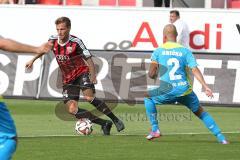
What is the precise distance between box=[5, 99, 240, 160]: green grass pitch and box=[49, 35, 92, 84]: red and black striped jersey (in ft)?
3.76

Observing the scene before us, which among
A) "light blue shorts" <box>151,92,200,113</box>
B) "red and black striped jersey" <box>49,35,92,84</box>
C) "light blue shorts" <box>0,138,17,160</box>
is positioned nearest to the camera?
"light blue shorts" <box>0,138,17,160</box>

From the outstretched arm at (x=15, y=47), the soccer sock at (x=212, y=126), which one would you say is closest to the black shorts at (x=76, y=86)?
the soccer sock at (x=212, y=126)

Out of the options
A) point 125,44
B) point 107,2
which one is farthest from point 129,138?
point 107,2

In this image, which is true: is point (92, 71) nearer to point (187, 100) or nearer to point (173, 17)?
point (187, 100)

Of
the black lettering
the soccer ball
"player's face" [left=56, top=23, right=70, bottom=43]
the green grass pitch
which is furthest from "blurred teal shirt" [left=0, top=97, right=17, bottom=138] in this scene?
the black lettering

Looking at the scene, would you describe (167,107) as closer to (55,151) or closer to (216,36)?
(216,36)

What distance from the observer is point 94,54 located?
72.7ft

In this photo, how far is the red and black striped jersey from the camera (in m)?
14.9

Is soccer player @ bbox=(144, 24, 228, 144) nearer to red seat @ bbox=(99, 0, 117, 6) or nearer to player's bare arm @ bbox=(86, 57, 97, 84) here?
player's bare arm @ bbox=(86, 57, 97, 84)

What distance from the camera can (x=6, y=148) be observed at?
7.09m

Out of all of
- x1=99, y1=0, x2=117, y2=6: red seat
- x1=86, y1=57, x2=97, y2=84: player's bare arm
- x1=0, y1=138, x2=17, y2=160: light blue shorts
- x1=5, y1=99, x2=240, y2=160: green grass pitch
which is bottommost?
x1=5, y1=99, x2=240, y2=160: green grass pitch

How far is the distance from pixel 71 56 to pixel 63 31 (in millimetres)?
667

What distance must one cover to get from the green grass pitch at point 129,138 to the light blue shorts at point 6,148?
4.49 metres

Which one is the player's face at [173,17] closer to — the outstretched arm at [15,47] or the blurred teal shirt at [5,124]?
the blurred teal shirt at [5,124]
